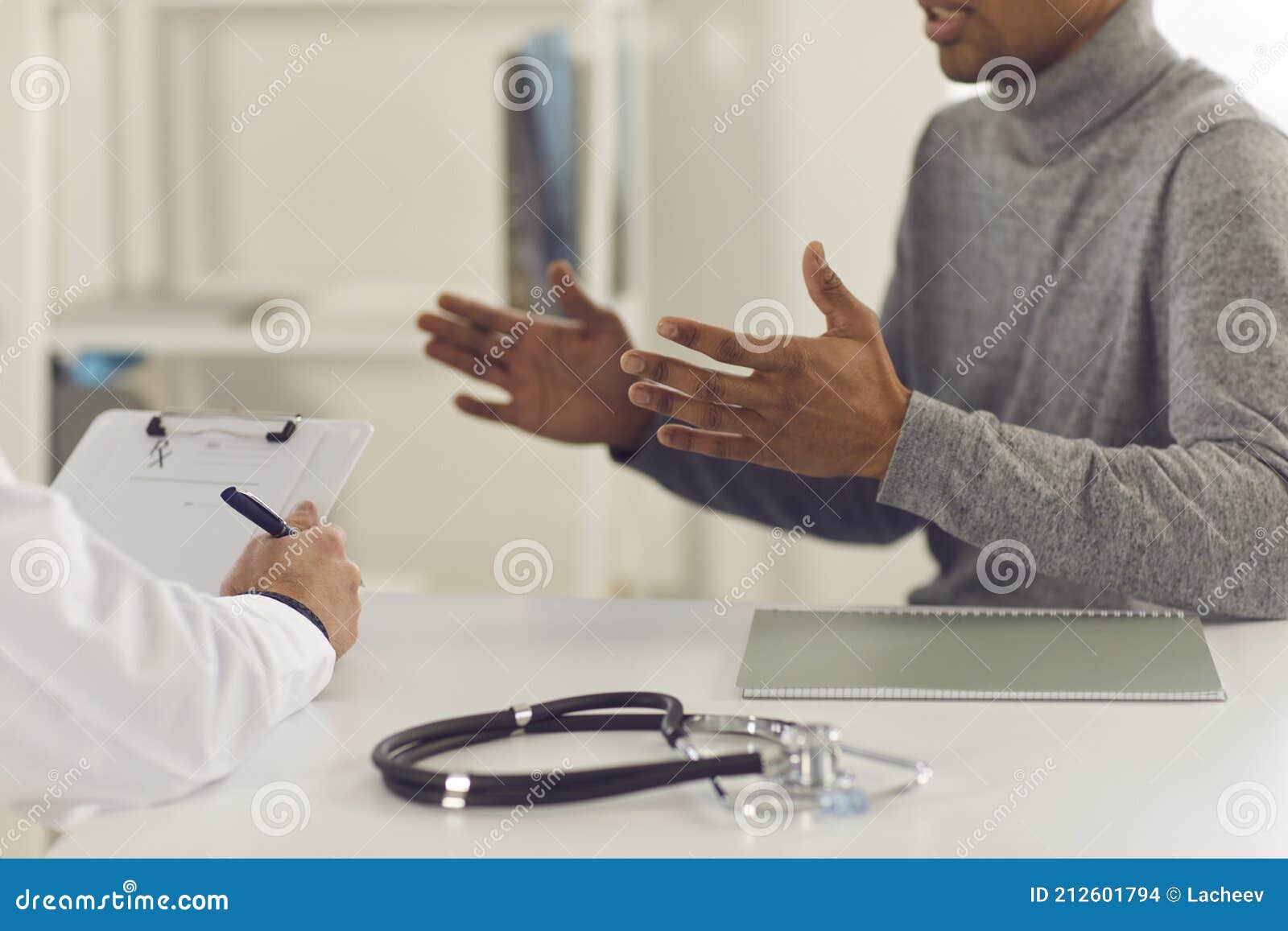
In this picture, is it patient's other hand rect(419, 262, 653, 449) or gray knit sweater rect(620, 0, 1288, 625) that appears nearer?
gray knit sweater rect(620, 0, 1288, 625)

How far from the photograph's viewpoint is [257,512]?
924 mm

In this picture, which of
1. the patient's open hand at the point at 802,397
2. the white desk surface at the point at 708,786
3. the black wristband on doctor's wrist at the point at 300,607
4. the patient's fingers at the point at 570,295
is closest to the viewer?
the white desk surface at the point at 708,786

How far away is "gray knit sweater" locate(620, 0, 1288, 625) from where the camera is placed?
→ 3.54 feet

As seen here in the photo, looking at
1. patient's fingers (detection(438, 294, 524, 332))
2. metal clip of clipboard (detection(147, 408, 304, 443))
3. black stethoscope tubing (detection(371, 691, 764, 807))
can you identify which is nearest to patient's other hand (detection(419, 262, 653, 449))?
patient's fingers (detection(438, 294, 524, 332))

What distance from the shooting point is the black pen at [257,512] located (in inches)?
36.4

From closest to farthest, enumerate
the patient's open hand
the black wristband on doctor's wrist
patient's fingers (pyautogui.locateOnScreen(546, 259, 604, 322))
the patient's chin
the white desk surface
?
the white desk surface → the black wristband on doctor's wrist → the patient's open hand → patient's fingers (pyautogui.locateOnScreen(546, 259, 604, 322)) → the patient's chin

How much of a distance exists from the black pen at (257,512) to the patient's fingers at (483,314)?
0.48m

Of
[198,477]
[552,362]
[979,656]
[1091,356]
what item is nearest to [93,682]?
[198,477]

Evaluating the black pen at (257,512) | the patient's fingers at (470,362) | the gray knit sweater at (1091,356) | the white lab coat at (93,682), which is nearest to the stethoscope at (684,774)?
the white lab coat at (93,682)

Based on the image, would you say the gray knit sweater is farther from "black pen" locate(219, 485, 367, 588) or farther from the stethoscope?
"black pen" locate(219, 485, 367, 588)

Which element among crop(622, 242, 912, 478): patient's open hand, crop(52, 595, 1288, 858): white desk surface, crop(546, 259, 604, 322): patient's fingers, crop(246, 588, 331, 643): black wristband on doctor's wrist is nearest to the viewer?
crop(52, 595, 1288, 858): white desk surface

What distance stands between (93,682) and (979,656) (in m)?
0.63

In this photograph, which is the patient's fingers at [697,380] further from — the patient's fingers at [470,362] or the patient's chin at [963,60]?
the patient's chin at [963,60]
